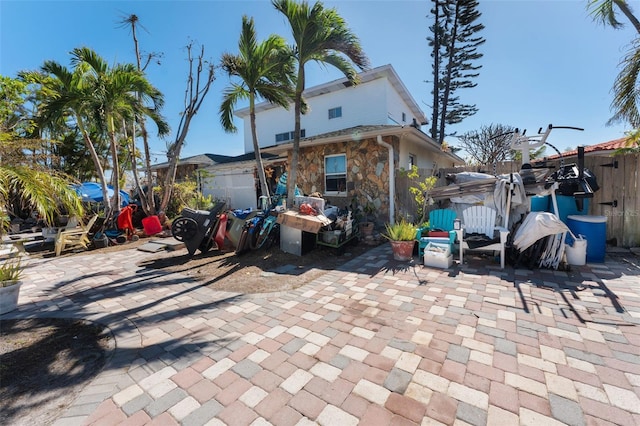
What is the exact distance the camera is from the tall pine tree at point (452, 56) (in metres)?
16.4

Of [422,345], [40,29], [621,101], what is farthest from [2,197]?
[621,101]

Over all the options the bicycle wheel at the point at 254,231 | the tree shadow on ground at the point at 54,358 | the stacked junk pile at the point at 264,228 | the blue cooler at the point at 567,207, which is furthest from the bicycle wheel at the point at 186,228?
the blue cooler at the point at 567,207

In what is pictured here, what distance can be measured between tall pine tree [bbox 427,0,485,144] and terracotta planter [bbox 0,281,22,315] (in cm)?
2066

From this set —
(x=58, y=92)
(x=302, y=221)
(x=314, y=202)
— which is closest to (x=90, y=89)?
(x=58, y=92)

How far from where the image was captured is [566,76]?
9.19 m

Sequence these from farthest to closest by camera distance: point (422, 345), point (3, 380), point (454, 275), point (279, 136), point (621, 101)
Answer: point (279, 136) < point (621, 101) < point (454, 275) < point (422, 345) < point (3, 380)

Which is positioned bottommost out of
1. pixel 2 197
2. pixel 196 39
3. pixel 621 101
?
pixel 2 197

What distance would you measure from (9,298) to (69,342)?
1.69 m

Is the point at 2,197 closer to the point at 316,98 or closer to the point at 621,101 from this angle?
the point at 621,101

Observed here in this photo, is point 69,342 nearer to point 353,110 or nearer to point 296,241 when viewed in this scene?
point 296,241

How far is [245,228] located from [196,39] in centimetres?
826

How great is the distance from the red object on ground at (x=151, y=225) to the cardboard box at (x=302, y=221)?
5895 mm

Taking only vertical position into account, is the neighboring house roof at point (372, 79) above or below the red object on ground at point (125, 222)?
above

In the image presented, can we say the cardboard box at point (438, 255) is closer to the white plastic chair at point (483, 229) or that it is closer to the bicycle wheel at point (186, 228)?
the white plastic chair at point (483, 229)
